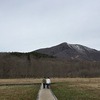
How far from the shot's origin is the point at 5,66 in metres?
180

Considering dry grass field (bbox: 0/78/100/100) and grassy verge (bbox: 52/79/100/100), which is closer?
grassy verge (bbox: 52/79/100/100)

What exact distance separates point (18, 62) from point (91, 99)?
6611 inches

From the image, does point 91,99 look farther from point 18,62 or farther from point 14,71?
point 18,62

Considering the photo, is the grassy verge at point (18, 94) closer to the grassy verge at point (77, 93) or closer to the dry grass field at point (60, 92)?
the dry grass field at point (60, 92)

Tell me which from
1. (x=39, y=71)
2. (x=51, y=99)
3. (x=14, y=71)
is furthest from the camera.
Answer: (x=39, y=71)

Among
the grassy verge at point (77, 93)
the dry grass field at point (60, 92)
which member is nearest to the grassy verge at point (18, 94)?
the dry grass field at point (60, 92)

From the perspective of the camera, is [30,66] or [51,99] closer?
[51,99]

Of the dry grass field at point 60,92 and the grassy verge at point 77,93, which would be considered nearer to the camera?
the grassy verge at point 77,93

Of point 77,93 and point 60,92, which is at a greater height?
point 60,92

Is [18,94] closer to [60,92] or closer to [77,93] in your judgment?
[60,92]

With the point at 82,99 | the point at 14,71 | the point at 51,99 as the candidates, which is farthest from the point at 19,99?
the point at 14,71

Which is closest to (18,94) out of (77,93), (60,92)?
(60,92)

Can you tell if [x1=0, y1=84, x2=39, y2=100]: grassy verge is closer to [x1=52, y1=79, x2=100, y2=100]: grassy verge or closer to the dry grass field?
the dry grass field

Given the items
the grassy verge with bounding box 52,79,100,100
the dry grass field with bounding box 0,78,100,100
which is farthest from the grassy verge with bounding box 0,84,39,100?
the grassy verge with bounding box 52,79,100,100
